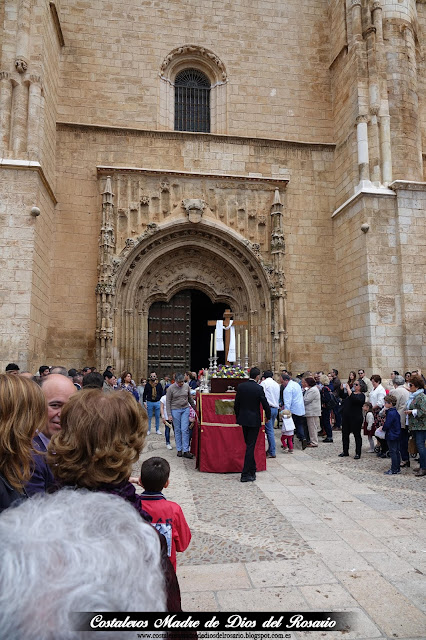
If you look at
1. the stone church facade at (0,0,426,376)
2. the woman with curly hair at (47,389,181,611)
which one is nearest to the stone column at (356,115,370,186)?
the stone church facade at (0,0,426,376)

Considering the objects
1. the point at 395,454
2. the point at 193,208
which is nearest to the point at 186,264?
the point at 193,208

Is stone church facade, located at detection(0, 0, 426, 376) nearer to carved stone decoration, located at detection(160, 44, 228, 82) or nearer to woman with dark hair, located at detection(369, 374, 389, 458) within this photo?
carved stone decoration, located at detection(160, 44, 228, 82)

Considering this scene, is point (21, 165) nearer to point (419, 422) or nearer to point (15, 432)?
point (419, 422)

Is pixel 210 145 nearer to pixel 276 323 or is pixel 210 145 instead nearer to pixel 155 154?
pixel 155 154

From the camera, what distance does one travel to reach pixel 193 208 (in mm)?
13773

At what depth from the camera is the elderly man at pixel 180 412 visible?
8.34 meters

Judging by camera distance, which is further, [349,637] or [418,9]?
[418,9]

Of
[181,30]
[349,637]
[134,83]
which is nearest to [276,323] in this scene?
[134,83]

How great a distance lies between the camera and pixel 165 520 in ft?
8.18

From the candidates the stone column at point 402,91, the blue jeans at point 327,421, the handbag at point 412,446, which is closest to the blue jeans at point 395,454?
the handbag at point 412,446

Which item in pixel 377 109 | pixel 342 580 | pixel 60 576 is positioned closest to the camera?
pixel 60 576

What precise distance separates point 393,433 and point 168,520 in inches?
217

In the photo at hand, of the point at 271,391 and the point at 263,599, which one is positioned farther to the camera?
the point at 271,391

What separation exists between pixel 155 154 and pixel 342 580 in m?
13.2
